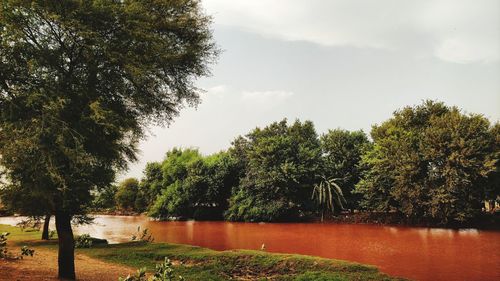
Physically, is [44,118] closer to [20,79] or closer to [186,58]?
[20,79]

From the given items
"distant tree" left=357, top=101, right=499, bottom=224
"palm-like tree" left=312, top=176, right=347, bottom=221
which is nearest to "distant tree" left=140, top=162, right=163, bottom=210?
"palm-like tree" left=312, top=176, right=347, bottom=221

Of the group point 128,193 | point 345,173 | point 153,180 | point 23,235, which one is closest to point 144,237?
point 23,235

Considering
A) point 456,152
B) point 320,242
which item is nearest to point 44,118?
point 320,242

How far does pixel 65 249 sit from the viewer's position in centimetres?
1375

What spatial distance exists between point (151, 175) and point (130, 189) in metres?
18.1

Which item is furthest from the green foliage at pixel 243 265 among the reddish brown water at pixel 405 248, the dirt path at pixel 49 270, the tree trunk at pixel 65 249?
the tree trunk at pixel 65 249

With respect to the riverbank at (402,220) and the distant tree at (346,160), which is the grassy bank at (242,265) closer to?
the riverbank at (402,220)

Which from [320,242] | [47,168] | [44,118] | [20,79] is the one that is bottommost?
[320,242]

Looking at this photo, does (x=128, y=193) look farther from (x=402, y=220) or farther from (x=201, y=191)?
(x=402, y=220)

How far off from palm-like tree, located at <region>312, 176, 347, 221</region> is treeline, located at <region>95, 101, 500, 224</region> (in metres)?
0.13

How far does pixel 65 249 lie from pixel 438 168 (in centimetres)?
3369

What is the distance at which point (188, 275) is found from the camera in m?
15.7

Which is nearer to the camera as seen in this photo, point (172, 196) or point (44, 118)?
point (44, 118)

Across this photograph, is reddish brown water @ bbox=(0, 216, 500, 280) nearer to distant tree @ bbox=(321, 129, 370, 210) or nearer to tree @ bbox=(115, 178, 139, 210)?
distant tree @ bbox=(321, 129, 370, 210)
